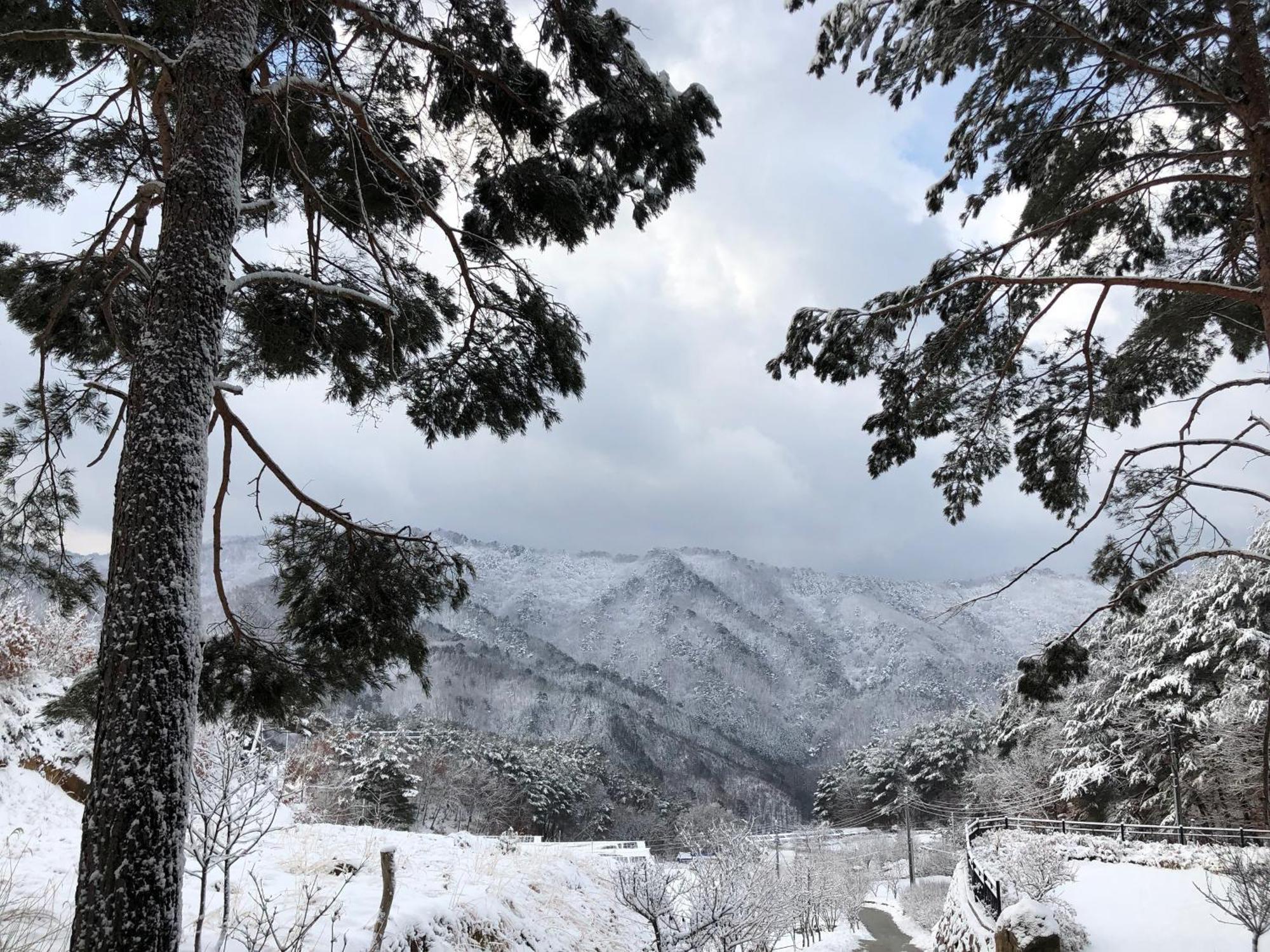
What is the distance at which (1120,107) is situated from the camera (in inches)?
209

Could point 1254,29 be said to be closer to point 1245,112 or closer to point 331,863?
point 1245,112

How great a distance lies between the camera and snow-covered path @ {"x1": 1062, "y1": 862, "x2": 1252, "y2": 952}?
9.32 m

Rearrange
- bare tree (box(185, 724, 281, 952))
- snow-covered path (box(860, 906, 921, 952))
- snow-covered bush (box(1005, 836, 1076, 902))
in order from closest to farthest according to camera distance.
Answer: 1. bare tree (box(185, 724, 281, 952))
2. snow-covered bush (box(1005, 836, 1076, 902))
3. snow-covered path (box(860, 906, 921, 952))

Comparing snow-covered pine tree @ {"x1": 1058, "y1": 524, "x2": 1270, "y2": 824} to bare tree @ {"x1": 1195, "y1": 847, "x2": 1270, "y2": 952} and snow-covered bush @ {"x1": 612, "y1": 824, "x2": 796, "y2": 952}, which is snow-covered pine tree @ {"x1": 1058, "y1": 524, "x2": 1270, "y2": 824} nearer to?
bare tree @ {"x1": 1195, "y1": 847, "x2": 1270, "y2": 952}

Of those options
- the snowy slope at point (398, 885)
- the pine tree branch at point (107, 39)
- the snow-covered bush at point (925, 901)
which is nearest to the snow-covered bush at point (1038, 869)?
the snowy slope at point (398, 885)

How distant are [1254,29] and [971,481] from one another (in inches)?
148

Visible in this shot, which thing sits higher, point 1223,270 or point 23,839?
point 1223,270

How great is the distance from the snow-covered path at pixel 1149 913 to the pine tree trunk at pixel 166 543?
1198 centimetres

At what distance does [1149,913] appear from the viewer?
10609 mm

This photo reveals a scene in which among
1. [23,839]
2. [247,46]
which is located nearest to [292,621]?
[247,46]

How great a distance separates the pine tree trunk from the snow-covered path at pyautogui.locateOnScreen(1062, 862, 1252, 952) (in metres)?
12.0

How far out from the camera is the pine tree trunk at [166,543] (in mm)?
2348

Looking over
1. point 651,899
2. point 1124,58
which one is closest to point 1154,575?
point 1124,58

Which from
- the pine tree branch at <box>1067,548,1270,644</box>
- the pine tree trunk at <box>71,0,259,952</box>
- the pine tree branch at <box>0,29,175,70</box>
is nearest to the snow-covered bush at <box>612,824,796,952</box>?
the pine tree branch at <box>1067,548,1270,644</box>
